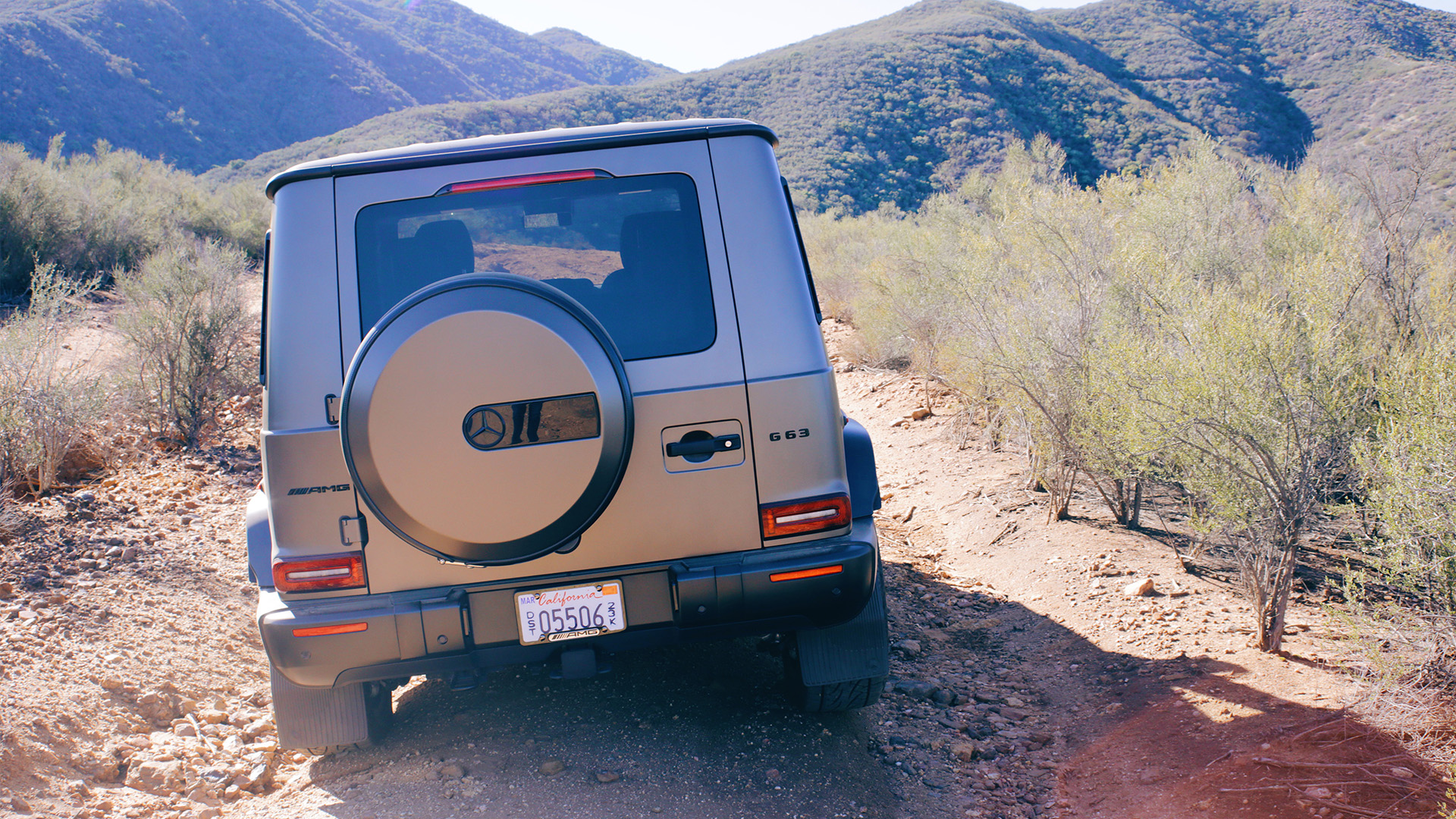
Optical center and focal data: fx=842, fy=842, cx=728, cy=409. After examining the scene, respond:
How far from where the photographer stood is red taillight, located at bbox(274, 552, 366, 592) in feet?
8.37

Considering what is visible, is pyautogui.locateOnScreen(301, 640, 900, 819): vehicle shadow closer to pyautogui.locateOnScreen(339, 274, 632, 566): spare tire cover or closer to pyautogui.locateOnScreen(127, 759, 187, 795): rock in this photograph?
pyautogui.locateOnScreen(127, 759, 187, 795): rock

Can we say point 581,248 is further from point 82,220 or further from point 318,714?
point 82,220

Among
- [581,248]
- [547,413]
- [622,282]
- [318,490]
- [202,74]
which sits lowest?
[318,490]

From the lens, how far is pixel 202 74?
2025 inches

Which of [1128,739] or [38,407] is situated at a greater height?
[38,407]

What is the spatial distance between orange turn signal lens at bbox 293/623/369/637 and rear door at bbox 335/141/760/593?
0.12 metres

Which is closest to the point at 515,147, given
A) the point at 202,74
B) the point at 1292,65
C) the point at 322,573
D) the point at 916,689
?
the point at 322,573

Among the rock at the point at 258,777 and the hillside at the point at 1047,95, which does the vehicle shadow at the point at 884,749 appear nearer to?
the rock at the point at 258,777

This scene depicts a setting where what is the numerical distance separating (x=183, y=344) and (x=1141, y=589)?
8.63 m

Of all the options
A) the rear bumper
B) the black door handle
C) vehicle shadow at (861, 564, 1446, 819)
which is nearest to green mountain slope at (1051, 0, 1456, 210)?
vehicle shadow at (861, 564, 1446, 819)

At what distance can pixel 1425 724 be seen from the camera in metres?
2.84

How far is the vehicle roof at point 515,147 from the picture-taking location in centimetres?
263

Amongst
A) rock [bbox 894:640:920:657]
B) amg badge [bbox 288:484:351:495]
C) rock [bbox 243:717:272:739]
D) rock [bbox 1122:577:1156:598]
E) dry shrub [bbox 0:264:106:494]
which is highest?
dry shrub [bbox 0:264:106:494]

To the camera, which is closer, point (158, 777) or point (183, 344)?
point (158, 777)
